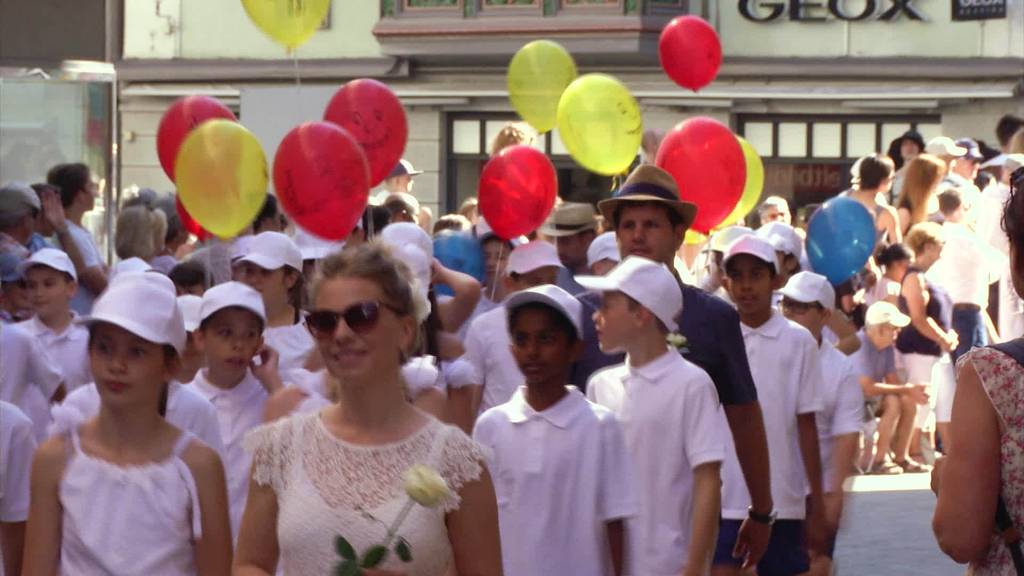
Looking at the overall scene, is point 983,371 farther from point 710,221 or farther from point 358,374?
point 710,221

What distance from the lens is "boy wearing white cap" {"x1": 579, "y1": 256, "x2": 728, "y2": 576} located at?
646 centimetres

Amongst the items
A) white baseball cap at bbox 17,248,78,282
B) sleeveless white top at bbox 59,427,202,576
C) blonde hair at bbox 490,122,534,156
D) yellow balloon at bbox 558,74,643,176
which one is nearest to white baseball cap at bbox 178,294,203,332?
white baseball cap at bbox 17,248,78,282

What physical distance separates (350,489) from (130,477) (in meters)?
1.18

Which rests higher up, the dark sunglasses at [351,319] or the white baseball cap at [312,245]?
the dark sunglasses at [351,319]

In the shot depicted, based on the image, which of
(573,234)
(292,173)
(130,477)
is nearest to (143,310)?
(130,477)

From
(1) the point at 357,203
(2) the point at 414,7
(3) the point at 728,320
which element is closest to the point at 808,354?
(3) the point at 728,320

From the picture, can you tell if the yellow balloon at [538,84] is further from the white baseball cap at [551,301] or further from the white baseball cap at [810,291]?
the white baseball cap at [551,301]

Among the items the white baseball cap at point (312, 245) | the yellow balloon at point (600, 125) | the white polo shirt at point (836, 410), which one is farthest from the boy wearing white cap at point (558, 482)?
the yellow balloon at point (600, 125)

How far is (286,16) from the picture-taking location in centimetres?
1188

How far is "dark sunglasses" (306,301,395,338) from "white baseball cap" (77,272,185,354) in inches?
39.4

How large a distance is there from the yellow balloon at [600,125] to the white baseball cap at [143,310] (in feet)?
24.3

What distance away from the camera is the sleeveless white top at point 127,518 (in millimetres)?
5375

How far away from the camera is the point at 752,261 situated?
8.59m

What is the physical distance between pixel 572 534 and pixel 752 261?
2.69 meters
